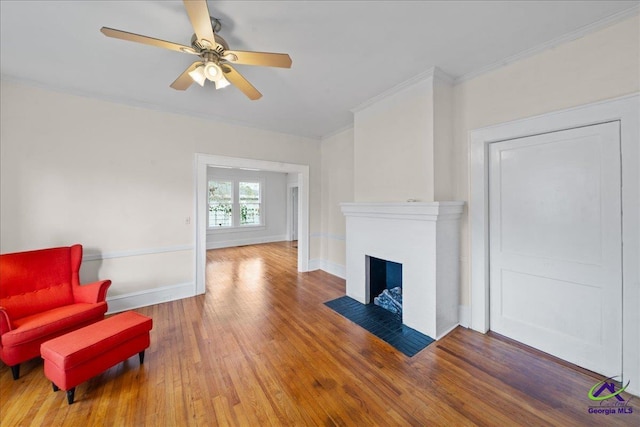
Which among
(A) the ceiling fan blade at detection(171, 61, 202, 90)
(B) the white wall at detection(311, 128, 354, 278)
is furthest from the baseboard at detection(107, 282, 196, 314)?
(A) the ceiling fan blade at detection(171, 61, 202, 90)

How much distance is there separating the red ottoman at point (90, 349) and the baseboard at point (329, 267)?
3.07 meters

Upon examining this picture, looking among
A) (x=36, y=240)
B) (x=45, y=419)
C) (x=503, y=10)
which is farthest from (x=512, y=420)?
(x=36, y=240)

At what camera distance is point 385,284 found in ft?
11.6

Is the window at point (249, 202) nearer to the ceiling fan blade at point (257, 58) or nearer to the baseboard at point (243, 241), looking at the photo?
the baseboard at point (243, 241)

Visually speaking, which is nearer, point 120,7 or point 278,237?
point 120,7

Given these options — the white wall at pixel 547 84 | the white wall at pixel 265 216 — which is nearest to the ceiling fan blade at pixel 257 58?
the white wall at pixel 547 84

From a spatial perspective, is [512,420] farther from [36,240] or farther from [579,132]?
[36,240]

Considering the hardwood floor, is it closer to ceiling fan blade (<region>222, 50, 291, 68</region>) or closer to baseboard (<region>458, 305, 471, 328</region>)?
baseboard (<region>458, 305, 471, 328</region>)

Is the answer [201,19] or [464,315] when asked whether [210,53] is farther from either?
[464,315]

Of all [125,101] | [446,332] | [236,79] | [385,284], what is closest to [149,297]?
[125,101]

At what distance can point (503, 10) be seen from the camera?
5.68ft

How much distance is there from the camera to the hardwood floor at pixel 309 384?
1573 millimetres

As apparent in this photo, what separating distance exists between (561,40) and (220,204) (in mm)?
7767

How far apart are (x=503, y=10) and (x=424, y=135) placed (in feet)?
3.58
